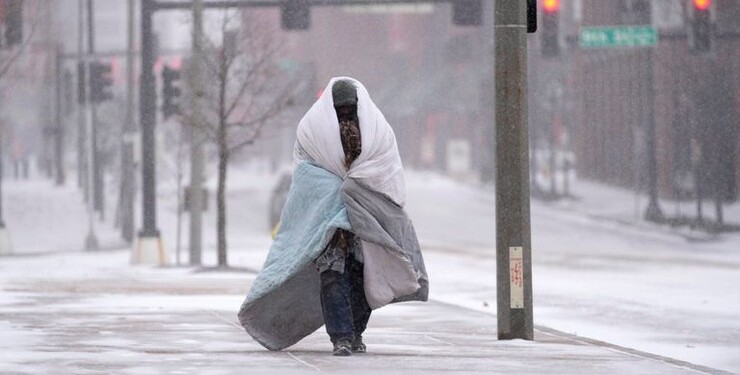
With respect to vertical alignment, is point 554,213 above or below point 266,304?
below

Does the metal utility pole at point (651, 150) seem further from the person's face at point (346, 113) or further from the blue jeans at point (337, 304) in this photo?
the blue jeans at point (337, 304)

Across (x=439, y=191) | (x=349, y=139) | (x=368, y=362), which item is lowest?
(x=439, y=191)

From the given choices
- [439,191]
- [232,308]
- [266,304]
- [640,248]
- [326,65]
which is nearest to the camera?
[266,304]

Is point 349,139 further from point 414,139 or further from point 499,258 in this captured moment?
point 414,139

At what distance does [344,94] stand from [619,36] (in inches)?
1035

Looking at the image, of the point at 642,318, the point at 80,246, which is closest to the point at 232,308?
the point at 642,318

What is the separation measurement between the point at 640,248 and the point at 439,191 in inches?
1143

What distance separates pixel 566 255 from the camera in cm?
3516

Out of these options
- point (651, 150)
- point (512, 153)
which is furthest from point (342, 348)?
point (651, 150)

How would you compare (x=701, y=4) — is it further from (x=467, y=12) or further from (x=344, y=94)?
(x=344, y=94)

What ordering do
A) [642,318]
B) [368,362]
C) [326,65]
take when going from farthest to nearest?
[326,65]
[642,318]
[368,362]

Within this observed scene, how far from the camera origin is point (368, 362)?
397 inches

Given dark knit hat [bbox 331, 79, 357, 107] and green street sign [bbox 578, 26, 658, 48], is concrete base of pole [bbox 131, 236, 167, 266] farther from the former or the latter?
dark knit hat [bbox 331, 79, 357, 107]

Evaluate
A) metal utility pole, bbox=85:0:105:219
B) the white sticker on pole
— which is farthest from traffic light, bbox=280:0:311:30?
the white sticker on pole
